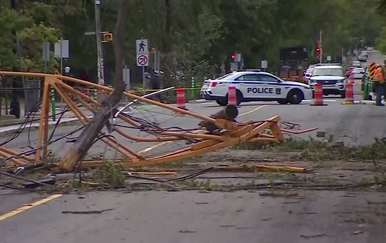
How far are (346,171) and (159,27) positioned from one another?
29.5 m

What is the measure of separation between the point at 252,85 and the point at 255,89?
0.23 metres

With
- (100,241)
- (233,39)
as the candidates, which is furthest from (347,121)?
(233,39)

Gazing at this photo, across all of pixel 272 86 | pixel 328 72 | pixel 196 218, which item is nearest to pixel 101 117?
pixel 196 218

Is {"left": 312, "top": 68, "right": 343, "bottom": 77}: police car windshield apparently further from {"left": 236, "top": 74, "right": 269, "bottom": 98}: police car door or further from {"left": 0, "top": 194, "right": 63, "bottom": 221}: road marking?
{"left": 0, "top": 194, "right": 63, "bottom": 221}: road marking

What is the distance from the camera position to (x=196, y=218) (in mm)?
10844

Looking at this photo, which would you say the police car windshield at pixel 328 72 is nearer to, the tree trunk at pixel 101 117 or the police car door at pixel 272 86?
the police car door at pixel 272 86

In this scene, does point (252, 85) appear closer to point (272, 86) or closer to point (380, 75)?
point (272, 86)

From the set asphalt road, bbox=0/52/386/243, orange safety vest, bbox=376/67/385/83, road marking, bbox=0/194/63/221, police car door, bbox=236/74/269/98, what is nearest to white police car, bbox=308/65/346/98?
police car door, bbox=236/74/269/98

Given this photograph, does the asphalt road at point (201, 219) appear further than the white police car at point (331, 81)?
No

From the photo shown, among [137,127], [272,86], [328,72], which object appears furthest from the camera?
[328,72]

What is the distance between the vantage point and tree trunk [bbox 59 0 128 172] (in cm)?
1460

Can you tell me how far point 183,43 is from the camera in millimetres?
54094

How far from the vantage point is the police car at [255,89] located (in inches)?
1556

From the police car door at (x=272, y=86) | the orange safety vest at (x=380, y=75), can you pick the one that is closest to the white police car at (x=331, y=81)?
the police car door at (x=272, y=86)
